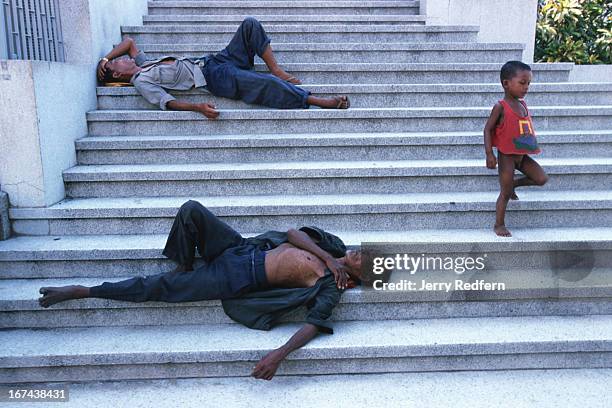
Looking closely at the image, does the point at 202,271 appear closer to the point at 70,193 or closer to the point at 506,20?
the point at 70,193

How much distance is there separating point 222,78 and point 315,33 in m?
1.63

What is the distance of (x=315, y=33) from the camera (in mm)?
5836

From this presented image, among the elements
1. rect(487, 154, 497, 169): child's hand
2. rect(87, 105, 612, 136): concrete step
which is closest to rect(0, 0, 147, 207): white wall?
rect(87, 105, 612, 136): concrete step

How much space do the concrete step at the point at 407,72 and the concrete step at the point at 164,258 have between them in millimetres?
2141

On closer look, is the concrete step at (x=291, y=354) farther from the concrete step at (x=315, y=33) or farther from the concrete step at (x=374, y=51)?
the concrete step at (x=315, y=33)

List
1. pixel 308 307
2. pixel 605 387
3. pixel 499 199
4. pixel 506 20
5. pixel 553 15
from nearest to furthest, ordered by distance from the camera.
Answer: pixel 605 387 < pixel 308 307 < pixel 499 199 < pixel 506 20 < pixel 553 15

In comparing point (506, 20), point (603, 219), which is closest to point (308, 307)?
point (603, 219)

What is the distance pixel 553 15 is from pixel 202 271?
6860 mm

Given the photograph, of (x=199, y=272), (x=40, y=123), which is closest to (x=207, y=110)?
(x=40, y=123)

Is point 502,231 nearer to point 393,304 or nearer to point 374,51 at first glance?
point 393,304

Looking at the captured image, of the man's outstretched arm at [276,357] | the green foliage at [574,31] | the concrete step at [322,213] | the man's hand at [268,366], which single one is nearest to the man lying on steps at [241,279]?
the man's outstretched arm at [276,357]

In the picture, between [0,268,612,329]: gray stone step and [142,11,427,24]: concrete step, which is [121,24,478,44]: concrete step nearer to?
[142,11,427,24]: concrete step

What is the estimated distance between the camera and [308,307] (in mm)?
3193

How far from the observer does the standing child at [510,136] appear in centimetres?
365
